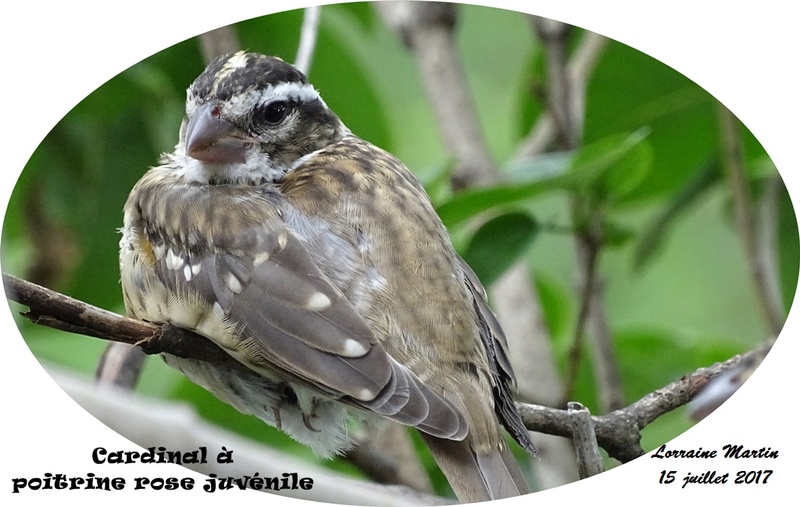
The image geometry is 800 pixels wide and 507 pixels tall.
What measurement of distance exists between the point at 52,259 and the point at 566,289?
193 cm

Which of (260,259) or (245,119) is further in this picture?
(245,119)

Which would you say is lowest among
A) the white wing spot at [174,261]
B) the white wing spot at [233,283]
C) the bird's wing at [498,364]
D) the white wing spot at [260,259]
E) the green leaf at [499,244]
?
the bird's wing at [498,364]

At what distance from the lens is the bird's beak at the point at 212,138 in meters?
2.63

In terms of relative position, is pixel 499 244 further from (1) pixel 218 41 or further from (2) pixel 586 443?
(1) pixel 218 41

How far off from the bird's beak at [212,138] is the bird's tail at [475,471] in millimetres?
838

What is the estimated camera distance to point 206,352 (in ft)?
7.85

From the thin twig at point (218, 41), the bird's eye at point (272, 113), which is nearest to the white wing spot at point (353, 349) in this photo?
the bird's eye at point (272, 113)

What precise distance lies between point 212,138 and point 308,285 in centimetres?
46

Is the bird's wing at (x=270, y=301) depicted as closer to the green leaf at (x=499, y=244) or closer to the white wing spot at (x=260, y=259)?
the white wing spot at (x=260, y=259)

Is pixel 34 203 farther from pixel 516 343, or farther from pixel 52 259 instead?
pixel 516 343

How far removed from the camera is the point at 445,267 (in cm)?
260

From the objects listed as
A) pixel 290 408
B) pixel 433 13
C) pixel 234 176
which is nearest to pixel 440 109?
pixel 433 13

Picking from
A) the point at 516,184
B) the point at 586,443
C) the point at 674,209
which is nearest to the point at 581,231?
the point at 516,184

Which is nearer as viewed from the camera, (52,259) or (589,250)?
(589,250)
